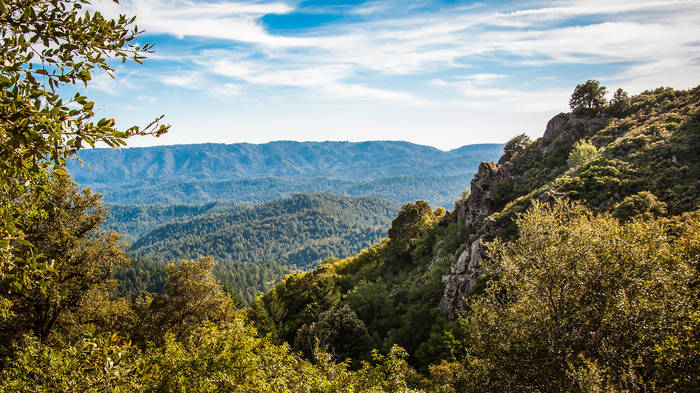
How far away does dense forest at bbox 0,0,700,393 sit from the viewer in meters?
5.01

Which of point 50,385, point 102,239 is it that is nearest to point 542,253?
point 50,385

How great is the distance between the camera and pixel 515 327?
14.1 meters

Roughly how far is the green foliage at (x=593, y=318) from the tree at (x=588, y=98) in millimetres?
50406

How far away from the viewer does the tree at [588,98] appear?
55.7 metres

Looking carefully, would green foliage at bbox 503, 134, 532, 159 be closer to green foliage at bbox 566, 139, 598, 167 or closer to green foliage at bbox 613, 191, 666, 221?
green foliage at bbox 566, 139, 598, 167

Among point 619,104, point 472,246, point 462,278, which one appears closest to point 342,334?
point 462,278

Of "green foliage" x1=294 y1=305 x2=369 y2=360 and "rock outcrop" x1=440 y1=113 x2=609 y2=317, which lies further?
"green foliage" x1=294 y1=305 x2=369 y2=360

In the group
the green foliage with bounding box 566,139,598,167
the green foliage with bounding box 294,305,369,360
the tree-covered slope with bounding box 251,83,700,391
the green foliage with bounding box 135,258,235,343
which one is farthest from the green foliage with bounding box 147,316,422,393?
the green foliage with bounding box 566,139,598,167

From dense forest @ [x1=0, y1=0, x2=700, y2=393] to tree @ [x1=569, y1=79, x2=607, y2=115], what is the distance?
645 inches

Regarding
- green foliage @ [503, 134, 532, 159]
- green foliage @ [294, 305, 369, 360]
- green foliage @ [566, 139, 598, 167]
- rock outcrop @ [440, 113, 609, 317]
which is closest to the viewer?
rock outcrop @ [440, 113, 609, 317]

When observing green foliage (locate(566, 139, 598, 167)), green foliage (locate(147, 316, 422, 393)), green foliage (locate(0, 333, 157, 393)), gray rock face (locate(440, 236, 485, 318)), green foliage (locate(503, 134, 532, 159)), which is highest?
green foliage (locate(503, 134, 532, 159))

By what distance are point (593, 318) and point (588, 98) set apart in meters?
57.8

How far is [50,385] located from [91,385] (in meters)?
5.37

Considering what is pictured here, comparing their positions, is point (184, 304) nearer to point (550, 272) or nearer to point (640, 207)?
point (550, 272)
